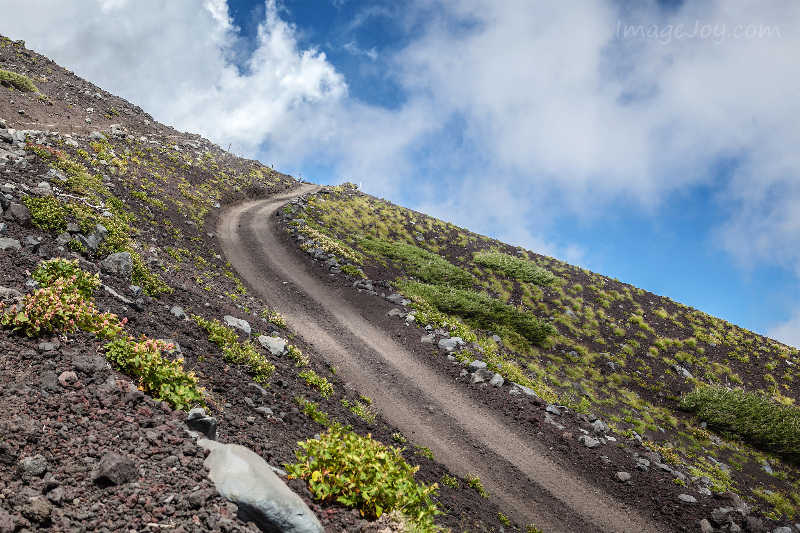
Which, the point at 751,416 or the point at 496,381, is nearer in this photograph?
the point at 496,381

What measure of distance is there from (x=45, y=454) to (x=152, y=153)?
36750 millimetres

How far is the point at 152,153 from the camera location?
1383 inches

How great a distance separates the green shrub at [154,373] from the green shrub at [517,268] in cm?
2950

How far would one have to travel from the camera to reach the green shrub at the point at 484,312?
80.7ft

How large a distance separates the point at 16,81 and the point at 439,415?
43.4m

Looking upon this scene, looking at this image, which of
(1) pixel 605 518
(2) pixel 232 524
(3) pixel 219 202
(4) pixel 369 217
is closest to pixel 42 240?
(2) pixel 232 524

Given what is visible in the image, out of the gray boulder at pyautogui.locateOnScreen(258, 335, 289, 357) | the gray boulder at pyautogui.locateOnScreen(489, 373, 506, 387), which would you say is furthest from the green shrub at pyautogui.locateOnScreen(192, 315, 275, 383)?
the gray boulder at pyautogui.locateOnScreen(489, 373, 506, 387)

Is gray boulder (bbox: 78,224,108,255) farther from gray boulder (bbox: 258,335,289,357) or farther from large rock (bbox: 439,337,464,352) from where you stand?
large rock (bbox: 439,337,464,352)

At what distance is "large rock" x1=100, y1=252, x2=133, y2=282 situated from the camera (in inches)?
496

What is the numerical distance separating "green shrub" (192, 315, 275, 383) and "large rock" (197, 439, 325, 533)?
6.11 m

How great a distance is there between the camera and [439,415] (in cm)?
1562

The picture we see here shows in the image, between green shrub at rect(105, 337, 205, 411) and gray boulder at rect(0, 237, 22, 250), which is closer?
green shrub at rect(105, 337, 205, 411)

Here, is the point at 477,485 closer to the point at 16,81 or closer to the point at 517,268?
the point at 517,268

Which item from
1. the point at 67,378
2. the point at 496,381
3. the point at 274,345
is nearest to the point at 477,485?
the point at 496,381
